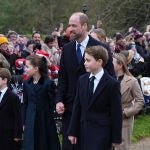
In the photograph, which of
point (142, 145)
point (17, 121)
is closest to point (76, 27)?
point (17, 121)

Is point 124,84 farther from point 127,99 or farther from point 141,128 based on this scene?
point 141,128

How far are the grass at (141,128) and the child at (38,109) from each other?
2.56m

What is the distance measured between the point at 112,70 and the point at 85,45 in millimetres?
482

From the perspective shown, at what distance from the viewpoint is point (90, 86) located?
5574 mm

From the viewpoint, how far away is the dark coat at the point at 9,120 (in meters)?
6.66

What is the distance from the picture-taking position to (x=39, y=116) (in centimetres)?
712

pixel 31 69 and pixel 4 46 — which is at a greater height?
pixel 4 46

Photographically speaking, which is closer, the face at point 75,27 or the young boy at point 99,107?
the young boy at point 99,107

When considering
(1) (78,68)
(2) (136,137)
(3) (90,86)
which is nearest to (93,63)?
(3) (90,86)

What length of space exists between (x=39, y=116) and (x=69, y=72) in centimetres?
116

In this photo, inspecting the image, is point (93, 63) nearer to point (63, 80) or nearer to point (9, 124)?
point (63, 80)

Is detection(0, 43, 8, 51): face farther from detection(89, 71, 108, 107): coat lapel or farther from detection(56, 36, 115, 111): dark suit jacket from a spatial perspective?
detection(89, 71, 108, 107): coat lapel

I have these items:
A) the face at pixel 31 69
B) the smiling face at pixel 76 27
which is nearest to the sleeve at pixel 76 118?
the smiling face at pixel 76 27

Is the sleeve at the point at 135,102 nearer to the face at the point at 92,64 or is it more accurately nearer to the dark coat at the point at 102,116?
the dark coat at the point at 102,116
